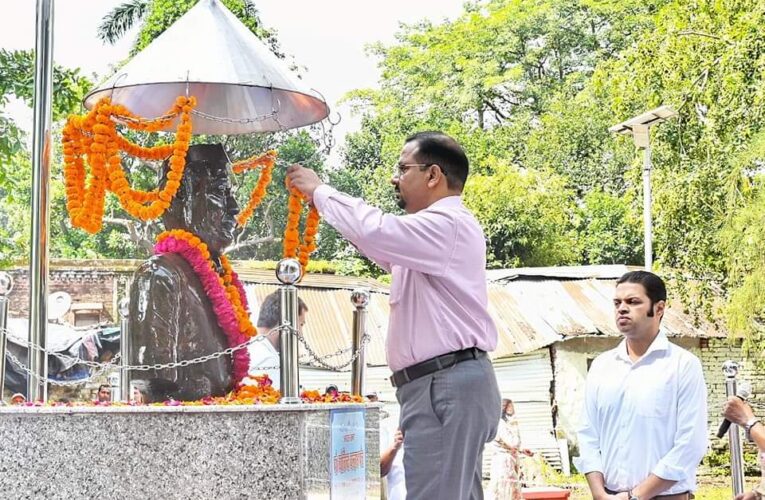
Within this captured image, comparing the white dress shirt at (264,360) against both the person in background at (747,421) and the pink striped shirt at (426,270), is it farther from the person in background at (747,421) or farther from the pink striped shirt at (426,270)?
the person in background at (747,421)

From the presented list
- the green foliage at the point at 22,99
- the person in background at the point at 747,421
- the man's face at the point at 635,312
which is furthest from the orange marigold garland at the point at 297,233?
the green foliage at the point at 22,99

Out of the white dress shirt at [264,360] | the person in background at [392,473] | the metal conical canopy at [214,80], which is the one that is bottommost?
the person in background at [392,473]

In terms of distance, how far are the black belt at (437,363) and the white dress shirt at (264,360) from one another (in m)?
1.21

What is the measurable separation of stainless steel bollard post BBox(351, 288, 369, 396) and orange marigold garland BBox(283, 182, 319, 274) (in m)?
0.28

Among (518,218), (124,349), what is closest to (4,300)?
(124,349)

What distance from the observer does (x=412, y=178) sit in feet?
13.9

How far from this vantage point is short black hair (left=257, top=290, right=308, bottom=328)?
4.66 metres

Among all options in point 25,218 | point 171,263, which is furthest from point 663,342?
point 25,218

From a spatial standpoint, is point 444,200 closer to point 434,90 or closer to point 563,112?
point 563,112

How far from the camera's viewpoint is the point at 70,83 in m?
11.8

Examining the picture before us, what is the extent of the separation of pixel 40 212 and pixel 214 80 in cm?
102

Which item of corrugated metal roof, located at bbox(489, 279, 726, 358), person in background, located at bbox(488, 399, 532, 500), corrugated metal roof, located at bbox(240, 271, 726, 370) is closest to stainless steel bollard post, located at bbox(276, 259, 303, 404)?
person in background, located at bbox(488, 399, 532, 500)

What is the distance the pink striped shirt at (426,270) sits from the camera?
3959 mm

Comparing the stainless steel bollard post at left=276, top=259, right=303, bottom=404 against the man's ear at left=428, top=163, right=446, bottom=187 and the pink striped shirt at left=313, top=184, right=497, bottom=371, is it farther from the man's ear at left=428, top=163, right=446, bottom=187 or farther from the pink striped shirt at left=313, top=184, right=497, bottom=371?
the man's ear at left=428, top=163, right=446, bottom=187
